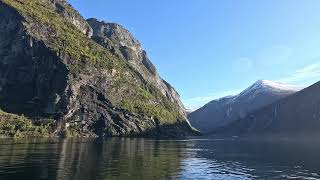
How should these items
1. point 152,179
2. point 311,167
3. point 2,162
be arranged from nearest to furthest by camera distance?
point 152,179
point 2,162
point 311,167

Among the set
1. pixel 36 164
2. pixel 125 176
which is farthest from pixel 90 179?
pixel 36 164

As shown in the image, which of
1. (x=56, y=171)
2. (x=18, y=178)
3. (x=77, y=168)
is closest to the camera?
(x=18, y=178)

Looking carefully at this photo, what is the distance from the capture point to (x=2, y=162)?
103 m

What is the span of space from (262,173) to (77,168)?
43431mm

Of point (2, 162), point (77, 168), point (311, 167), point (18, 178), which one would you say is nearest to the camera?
point (18, 178)

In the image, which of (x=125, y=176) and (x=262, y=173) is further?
(x=262, y=173)

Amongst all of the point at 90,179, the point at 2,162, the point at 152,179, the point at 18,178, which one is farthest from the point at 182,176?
the point at 2,162

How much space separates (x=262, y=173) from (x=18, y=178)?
56106 mm

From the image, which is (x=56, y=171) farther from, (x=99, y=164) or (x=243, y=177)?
(x=243, y=177)

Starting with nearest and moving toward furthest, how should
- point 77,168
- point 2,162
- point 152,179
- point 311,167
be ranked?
point 152,179 → point 77,168 → point 2,162 → point 311,167

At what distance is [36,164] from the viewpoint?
10169 centimetres

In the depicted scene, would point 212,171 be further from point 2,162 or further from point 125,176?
point 2,162

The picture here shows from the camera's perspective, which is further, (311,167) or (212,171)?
(311,167)

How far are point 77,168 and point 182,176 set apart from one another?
23514 mm
